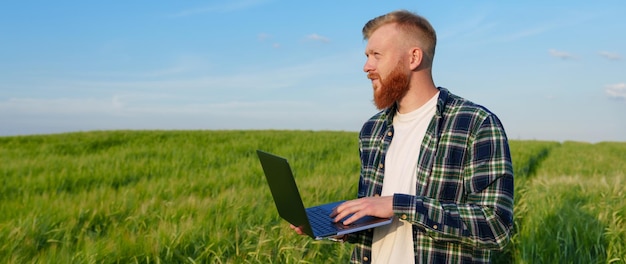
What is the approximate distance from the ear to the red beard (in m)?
0.05

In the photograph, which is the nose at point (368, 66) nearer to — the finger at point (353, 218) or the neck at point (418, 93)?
the neck at point (418, 93)

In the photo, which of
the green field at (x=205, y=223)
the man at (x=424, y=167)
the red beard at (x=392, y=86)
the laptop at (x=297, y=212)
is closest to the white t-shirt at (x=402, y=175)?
the man at (x=424, y=167)

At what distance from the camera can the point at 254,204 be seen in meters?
5.87

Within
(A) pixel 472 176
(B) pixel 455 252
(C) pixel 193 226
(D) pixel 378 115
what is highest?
(D) pixel 378 115

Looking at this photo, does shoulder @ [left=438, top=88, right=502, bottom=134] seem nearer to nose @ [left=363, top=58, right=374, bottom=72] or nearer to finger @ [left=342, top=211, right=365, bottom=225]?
nose @ [left=363, top=58, right=374, bottom=72]

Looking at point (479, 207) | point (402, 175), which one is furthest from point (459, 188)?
point (402, 175)

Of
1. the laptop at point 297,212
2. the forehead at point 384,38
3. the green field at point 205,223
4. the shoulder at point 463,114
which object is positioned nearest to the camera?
the laptop at point 297,212

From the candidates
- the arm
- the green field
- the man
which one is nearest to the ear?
the man

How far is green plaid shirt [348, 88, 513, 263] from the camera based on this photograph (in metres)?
2.30

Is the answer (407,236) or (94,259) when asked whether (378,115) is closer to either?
(407,236)

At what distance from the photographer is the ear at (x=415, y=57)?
2506mm

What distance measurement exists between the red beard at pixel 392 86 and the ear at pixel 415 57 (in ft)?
0.17

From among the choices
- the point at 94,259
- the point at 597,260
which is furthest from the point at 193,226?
the point at 597,260

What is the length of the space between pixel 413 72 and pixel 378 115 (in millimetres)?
483
